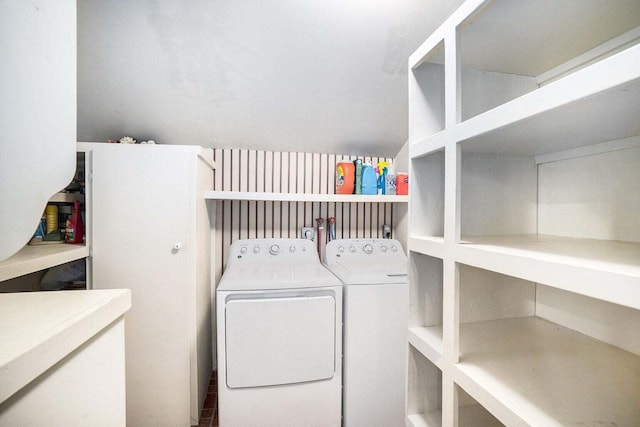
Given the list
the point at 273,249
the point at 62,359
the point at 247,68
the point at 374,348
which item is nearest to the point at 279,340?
the point at 374,348

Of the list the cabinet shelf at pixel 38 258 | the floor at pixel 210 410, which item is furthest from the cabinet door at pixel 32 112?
the floor at pixel 210 410

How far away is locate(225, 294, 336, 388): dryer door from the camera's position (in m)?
1.56

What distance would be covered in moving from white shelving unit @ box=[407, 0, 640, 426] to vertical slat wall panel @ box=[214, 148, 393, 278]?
4.92ft

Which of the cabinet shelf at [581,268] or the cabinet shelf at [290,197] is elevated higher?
the cabinet shelf at [290,197]

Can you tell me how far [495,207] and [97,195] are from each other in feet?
6.98

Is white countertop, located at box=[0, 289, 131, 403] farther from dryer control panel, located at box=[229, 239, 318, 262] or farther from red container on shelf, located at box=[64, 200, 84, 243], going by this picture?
dryer control panel, located at box=[229, 239, 318, 262]

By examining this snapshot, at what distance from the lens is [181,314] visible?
5.56 ft

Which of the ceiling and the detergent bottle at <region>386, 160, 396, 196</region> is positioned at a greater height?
the ceiling

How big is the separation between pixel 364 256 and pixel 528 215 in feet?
4.31

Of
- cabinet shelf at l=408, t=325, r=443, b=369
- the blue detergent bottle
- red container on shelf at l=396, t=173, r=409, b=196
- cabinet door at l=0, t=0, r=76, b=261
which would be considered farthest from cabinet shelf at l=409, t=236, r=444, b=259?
red container on shelf at l=396, t=173, r=409, b=196

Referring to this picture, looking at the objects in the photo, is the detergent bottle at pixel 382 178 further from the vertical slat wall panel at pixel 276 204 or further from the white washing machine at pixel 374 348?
the white washing machine at pixel 374 348

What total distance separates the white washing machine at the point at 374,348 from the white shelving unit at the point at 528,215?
661 mm

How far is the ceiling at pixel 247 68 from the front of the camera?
146 centimetres

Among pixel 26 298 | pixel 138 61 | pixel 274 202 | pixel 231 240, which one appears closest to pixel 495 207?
pixel 26 298
